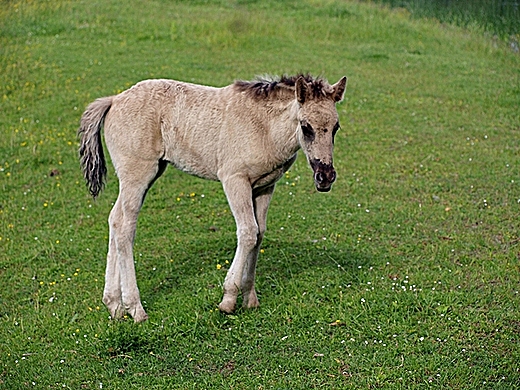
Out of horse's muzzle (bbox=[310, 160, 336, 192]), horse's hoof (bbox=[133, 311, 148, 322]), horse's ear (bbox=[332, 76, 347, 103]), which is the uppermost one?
horse's ear (bbox=[332, 76, 347, 103])

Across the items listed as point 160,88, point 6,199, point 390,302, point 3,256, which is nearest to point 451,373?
point 390,302

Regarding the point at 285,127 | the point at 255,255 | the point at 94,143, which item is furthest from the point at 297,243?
the point at 94,143

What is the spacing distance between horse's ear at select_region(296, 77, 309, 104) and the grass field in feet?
6.48

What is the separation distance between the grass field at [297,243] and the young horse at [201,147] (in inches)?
20.3

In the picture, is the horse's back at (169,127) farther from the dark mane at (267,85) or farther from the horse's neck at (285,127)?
the horse's neck at (285,127)

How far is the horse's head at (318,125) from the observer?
586cm

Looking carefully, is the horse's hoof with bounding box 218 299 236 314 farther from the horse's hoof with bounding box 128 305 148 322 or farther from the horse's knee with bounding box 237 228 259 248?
the horse's hoof with bounding box 128 305 148 322

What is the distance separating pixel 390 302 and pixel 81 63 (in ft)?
36.8

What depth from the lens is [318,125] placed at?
5.91m

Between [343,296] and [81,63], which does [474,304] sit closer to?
[343,296]

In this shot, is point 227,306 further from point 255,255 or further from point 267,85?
point 267,85

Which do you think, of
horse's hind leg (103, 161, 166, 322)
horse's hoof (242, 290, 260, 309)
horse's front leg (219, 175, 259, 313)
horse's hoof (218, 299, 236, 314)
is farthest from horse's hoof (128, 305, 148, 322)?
horse's front leg (219, 175, 259, 313)

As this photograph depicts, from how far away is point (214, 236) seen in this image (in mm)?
8555

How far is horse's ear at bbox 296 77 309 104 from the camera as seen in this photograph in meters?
5.92
